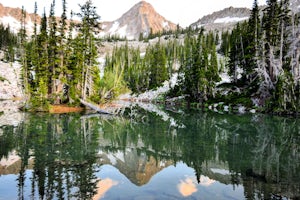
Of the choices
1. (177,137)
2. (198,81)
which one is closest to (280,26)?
(198,81)

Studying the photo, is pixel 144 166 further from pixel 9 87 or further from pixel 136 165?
pixel 9 87

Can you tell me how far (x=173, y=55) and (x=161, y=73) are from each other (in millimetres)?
28815

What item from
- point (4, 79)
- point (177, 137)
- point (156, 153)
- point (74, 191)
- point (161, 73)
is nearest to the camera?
point (74, 191)

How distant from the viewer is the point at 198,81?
54.4m

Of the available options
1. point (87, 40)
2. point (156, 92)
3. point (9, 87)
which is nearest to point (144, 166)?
point (87, 40)

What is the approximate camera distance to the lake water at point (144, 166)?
346 inches

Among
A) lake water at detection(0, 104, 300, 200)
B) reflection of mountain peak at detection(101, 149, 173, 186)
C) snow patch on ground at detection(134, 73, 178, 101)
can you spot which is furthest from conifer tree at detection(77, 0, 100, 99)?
snow patch on ground at detection(134, 73, 178, 101)

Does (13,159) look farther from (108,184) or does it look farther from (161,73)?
(161,73)

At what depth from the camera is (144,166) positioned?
39.0 ft

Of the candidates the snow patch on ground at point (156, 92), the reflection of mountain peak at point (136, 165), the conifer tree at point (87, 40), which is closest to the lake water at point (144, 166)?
the reflection of mountain peak at point (136, 165)

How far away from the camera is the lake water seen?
Result: 8.79 meters

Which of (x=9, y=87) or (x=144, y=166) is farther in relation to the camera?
(x=9, y=87)

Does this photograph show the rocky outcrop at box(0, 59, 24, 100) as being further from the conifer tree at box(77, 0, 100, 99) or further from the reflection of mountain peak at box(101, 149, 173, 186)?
the reflection of mountain peak at box(101, 149, 173, 186)

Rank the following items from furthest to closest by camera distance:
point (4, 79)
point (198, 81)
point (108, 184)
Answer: point (4, 79), point (198, 81), point (108, 184)
